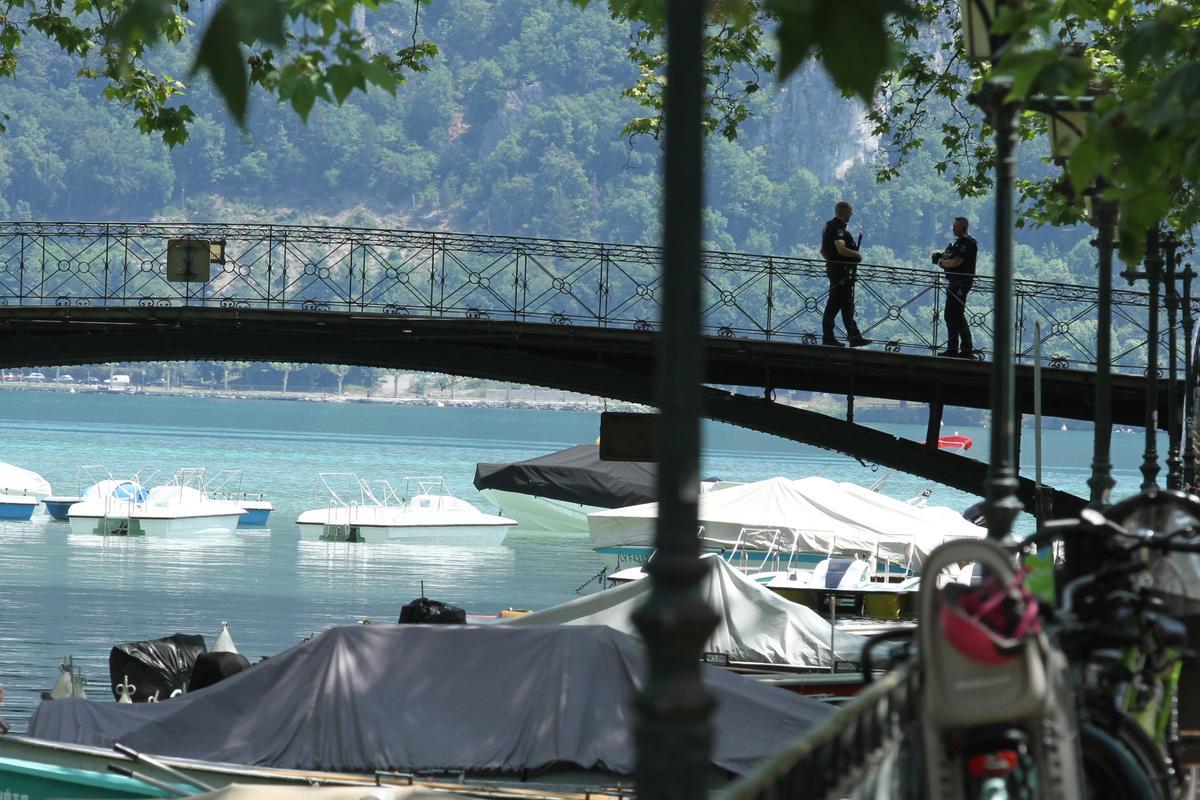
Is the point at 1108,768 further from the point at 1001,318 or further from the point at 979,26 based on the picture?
the point at 979,26

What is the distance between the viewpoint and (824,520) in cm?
3244

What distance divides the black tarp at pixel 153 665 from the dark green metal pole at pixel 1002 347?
13.2 meters

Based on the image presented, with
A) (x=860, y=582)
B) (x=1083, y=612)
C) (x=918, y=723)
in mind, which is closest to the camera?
(x=918, y=723)

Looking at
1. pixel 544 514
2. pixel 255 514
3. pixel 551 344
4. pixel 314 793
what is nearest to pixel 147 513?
pixel 255 514

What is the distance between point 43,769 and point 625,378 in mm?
11797

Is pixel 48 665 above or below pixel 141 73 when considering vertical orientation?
below

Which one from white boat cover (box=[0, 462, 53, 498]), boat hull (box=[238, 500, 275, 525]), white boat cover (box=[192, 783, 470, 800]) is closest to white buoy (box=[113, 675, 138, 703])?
white boat cover (box=[192, 783, 470, 800])

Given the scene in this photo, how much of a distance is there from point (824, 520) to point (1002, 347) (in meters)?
25.1

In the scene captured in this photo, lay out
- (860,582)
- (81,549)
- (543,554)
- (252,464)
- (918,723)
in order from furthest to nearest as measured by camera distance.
Answer: 1. (252,464)
2. (543,554)
3. (81,549)
4. (860,582)
5. (918,723)

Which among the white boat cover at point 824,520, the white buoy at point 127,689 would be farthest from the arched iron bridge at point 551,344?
the white boat cover at point 824,520

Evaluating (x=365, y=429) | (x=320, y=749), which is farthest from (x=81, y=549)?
(x=365, y=429)

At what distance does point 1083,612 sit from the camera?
17.7ft

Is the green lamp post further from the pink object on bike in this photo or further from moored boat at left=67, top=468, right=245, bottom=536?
moored boat at left=67, top=468, right=245, bottom=536

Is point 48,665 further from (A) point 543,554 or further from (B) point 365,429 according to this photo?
(B) point 365,429
